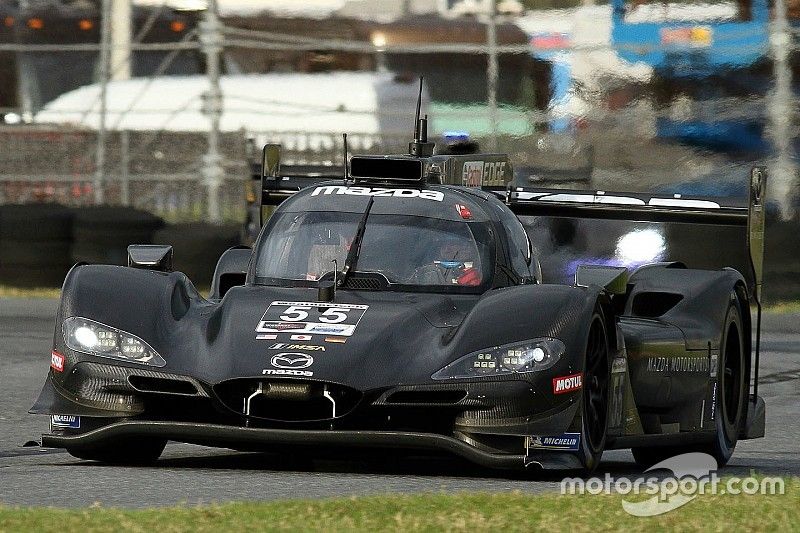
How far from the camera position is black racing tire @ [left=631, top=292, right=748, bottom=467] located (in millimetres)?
8688

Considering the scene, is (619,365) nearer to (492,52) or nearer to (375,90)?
(492,52)

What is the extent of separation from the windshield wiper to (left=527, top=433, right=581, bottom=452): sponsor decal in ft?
4.30

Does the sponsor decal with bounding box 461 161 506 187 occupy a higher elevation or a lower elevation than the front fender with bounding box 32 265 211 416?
higher

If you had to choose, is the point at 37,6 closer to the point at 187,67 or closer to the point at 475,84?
the point at 187,67

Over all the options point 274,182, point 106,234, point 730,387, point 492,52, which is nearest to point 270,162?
point 274,182

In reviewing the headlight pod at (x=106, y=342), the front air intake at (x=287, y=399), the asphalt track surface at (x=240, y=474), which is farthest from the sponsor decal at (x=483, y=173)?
the front air intake at (x=287, y=399)

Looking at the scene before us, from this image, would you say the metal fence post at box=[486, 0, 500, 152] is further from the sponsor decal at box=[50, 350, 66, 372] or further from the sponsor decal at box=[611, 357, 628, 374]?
the sponsor decal at box=[50, 350, 66, 372]

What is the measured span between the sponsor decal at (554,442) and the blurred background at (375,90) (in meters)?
12.9

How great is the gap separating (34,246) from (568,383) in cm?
1182

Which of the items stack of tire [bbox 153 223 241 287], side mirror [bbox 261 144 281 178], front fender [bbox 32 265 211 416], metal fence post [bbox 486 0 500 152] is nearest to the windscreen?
front fender [bbox 32 265 211 416]

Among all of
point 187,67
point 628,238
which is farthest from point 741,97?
point 628,238

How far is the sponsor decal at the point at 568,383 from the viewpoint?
23.3 feet

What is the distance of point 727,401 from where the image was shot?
9023mm

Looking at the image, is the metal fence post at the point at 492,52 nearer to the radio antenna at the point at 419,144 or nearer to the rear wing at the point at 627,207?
the rear wing at the point at 627,207
